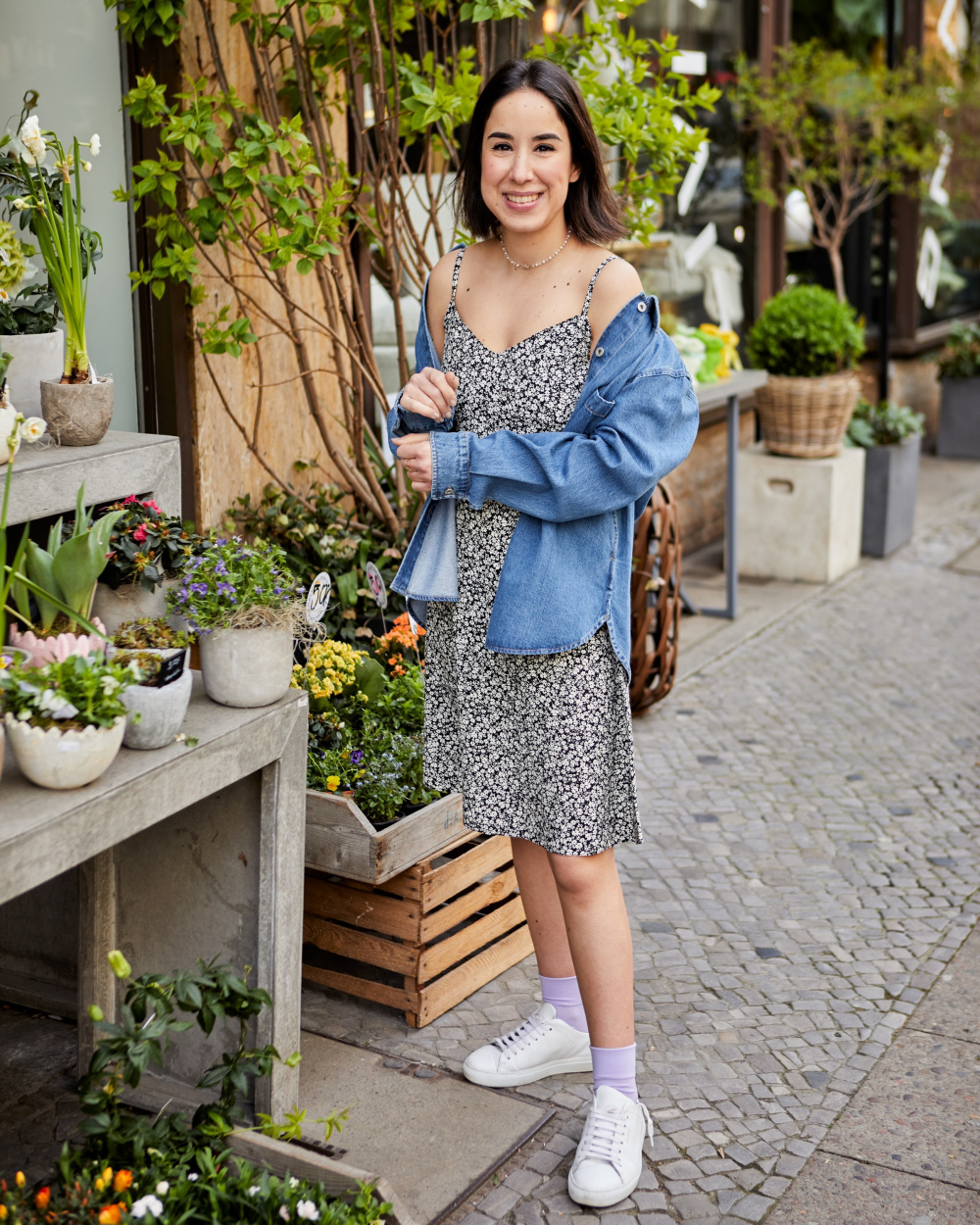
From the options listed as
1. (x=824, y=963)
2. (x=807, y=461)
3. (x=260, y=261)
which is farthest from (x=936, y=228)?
(x=824, y=963)

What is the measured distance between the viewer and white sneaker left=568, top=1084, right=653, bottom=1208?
2.40m

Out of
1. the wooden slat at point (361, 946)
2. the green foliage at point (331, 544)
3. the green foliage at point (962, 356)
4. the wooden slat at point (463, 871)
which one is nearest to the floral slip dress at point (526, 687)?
the wooden slat at point (463, 871)

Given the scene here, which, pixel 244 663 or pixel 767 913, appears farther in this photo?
pixel 767 913

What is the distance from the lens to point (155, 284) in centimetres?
348

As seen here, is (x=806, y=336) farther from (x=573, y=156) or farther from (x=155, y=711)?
(x=155, y=711)

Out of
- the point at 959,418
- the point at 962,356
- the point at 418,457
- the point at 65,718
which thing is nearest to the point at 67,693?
the point at 65,718

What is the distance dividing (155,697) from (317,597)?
0.81 m

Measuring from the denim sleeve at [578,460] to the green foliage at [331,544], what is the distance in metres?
1.57

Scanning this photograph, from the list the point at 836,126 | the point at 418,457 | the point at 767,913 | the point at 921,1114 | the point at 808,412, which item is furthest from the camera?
the point at 836,126

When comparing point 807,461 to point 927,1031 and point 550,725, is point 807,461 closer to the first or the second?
point 927,1031

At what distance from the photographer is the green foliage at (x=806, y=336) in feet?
19.6

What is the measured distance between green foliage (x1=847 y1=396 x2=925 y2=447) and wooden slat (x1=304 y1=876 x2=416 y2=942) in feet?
14.6

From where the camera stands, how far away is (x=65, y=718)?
193 cm

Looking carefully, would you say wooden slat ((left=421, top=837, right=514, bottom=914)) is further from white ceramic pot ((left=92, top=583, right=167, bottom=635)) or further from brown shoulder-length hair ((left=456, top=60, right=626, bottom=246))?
brown shoulder-length hair ((left=456, top=60, right=626, bottom=246))
